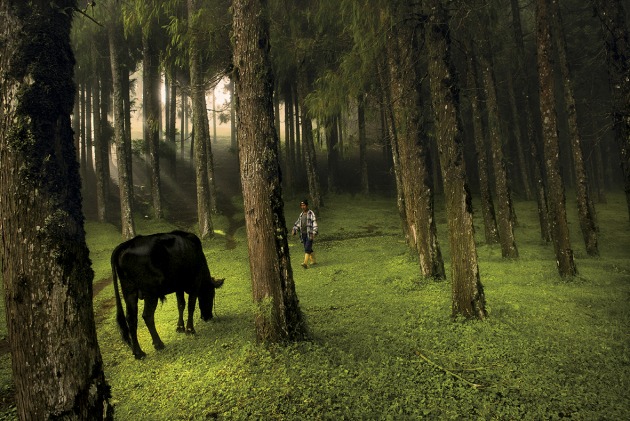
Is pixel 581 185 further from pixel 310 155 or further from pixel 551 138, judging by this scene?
pixel 310 155

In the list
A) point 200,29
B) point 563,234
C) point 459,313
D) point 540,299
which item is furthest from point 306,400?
point 563,234

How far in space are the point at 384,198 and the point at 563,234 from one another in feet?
65.8

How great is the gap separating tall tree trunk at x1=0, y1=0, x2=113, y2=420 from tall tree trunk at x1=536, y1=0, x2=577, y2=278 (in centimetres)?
1142

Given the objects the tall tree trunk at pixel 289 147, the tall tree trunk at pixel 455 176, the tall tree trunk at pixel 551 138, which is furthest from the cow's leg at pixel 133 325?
the tall tree trunk at pixel 289 147

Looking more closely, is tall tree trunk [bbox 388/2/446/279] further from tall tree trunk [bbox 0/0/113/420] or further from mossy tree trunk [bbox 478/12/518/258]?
tall tree trunk [bbox 0/0/113/420]

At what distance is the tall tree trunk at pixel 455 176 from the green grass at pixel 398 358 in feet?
1.57

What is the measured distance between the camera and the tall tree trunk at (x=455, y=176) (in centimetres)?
712

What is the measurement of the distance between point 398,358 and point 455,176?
11.5ft

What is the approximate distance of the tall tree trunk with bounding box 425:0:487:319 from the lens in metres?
7.12

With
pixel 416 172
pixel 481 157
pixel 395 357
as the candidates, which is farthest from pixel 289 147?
pixel 395 357

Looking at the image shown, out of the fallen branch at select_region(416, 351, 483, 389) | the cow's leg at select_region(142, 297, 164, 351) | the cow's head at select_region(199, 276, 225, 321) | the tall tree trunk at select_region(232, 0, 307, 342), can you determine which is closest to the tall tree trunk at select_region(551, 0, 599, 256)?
the fallen branch at select_region(416, 351, 483, 389)

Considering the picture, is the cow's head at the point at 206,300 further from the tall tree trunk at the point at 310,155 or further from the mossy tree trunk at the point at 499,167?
the tall tree trunk at the point at 310,155

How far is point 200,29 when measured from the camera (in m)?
9.37

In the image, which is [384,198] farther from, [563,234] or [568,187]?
[563,234]
